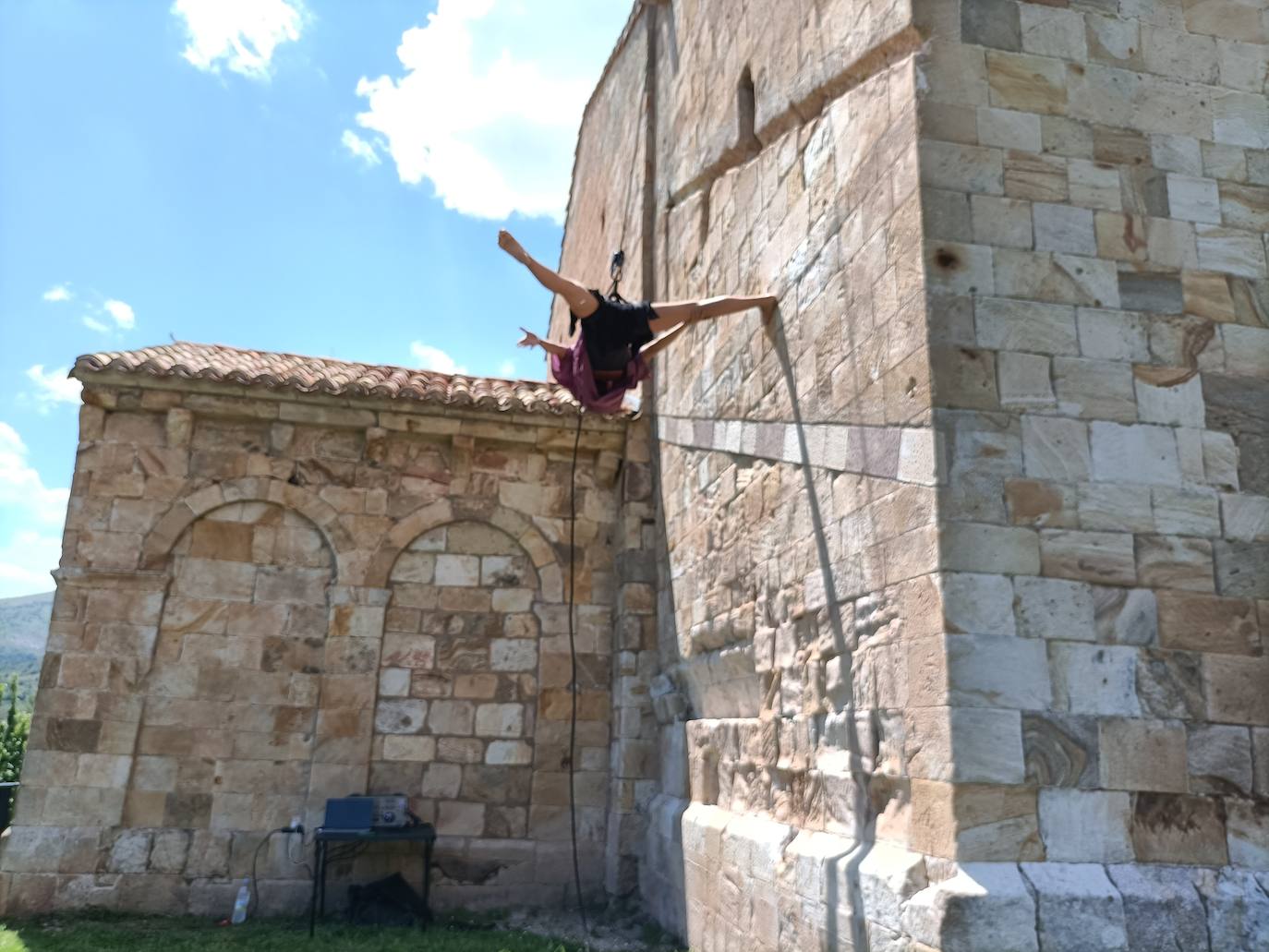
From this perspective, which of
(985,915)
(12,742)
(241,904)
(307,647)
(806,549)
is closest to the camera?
(985,915)

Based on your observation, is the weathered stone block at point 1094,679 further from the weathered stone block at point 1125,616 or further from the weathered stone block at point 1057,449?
the weathered stone block at point 1057,449

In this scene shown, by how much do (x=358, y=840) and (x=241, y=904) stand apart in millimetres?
811

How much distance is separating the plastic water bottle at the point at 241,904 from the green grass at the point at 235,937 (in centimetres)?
8

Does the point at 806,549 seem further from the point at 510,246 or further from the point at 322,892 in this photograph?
the point at 322,892

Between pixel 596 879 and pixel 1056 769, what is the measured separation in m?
4.45

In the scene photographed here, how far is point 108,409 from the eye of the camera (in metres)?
7.16

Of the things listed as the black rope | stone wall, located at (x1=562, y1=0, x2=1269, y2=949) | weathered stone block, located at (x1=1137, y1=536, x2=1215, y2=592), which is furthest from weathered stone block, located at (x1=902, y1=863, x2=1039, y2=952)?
the black rope

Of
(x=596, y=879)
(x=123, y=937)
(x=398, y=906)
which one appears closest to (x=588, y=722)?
(x=596, y=879)

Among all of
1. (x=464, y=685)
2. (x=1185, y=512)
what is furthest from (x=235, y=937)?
(x=1185, y=512)

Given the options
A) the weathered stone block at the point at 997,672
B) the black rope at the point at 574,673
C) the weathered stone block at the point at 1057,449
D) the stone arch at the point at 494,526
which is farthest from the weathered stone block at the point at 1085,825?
the stone arch at the point at 494,526

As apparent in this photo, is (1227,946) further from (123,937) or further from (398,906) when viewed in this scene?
(123,937)

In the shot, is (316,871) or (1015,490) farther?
→ (316,871)

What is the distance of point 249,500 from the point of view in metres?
7.25

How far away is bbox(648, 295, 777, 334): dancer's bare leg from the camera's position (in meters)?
5.38
